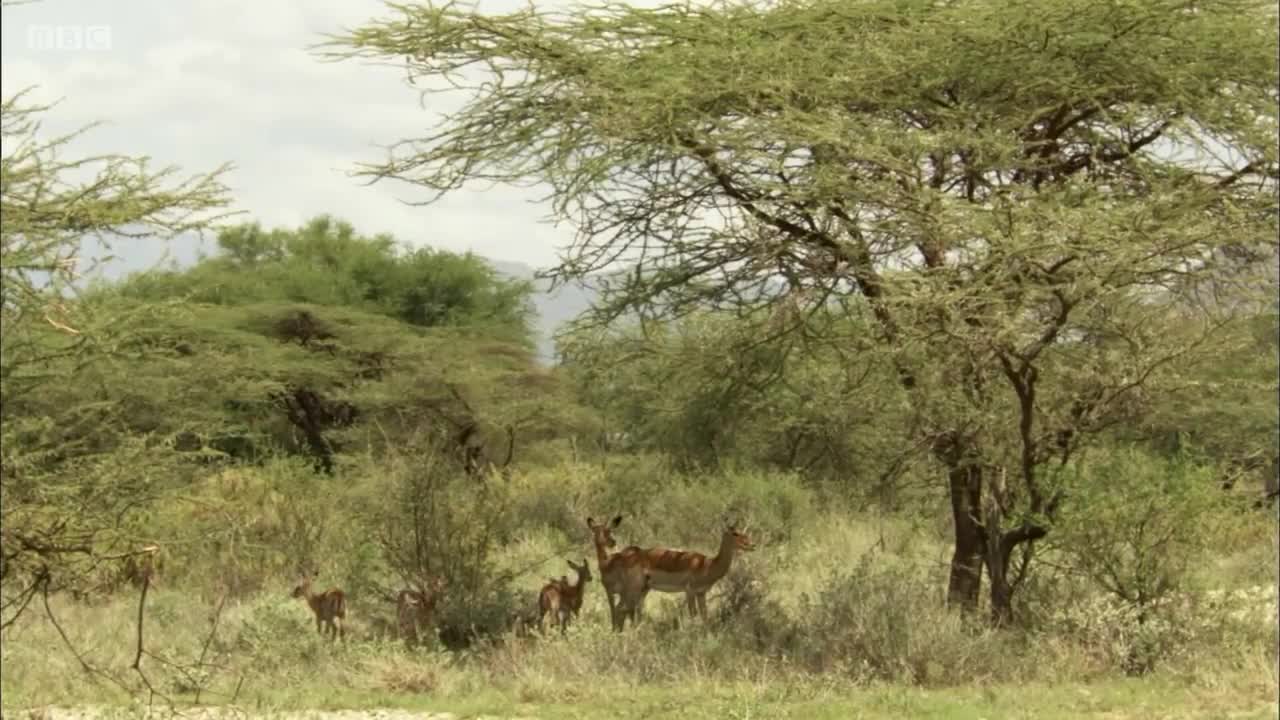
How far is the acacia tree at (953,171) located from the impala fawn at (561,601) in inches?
100

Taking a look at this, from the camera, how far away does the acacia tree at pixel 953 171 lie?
10453 mm

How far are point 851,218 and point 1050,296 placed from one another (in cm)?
176

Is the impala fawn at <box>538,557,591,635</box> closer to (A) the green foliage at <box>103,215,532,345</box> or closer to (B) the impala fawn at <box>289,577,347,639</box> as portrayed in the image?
(B) the impala fawn at <box>289,577,347,639</box>

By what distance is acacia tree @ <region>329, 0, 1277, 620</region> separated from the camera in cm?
1045

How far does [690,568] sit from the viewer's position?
11.9 metres

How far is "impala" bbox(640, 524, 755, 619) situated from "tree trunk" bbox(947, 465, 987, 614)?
1.83m

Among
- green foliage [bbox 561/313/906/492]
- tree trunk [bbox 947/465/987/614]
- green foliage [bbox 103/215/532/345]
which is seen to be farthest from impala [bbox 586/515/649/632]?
green foliage [bbox 103/215/532/345]

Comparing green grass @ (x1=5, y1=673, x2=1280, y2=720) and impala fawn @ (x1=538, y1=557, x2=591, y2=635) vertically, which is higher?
green grass @ (x1=5, y1=673, x2=1280, y2=720)

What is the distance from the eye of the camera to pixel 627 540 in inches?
752

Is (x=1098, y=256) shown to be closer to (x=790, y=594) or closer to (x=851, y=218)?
(x=851, y=218)

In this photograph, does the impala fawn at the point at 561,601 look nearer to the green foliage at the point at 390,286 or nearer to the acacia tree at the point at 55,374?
the acacia tree at the point at 55,374

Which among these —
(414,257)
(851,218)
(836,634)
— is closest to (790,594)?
(836,634)

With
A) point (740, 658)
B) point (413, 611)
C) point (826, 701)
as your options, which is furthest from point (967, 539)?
point (413, 611)

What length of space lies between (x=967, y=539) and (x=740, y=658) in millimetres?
2602
